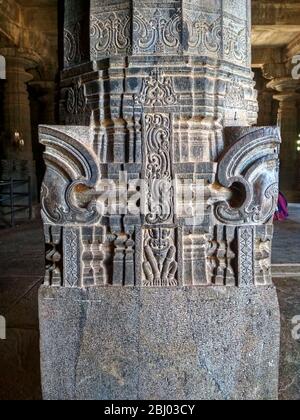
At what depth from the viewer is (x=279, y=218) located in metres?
8.75

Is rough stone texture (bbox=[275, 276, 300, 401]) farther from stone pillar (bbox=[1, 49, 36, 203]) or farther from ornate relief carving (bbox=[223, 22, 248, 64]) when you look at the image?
stone pillar (bbox=[1, 49, 36, 203])

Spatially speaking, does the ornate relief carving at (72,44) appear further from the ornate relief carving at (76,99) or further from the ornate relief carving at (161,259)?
the ornate relief carving at (161,259)

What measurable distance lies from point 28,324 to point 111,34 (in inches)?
88.9

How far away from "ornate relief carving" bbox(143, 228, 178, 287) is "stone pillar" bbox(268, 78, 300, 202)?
12651 mm

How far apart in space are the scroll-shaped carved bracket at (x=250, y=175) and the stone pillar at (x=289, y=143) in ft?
40.9

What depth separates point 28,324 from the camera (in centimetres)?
310

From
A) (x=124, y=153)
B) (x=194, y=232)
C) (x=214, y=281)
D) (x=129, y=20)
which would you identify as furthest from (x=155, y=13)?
(x=214, y=281)

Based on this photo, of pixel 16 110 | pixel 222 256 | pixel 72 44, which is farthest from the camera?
pixel 16 110

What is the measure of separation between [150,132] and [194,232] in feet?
2.04

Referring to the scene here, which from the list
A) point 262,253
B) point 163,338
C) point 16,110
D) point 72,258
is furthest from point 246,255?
point 16,110

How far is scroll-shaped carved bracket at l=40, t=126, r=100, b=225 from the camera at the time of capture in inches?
84.1

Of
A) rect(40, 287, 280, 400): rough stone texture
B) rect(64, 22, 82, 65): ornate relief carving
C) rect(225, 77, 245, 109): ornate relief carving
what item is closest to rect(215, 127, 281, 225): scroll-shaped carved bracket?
rect(225, 77, 245, 109): ornate relief carving

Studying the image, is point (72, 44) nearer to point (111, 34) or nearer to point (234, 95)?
point (111, 34)

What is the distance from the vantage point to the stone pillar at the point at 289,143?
1411 cm
